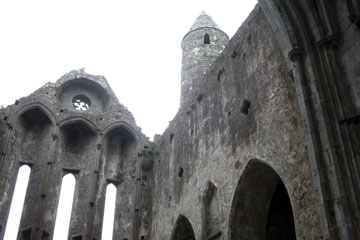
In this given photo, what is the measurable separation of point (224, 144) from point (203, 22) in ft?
27.4

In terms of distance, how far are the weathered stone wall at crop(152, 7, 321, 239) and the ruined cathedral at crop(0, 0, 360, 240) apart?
3cm

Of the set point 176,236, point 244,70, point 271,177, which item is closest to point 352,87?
point 271,177

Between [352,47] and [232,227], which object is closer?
[352,47]

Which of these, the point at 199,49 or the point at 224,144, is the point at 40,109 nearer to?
the point at 199,49

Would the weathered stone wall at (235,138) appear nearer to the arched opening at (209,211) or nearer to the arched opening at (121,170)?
the arched opening at (209,211)

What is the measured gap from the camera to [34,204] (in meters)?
12.2

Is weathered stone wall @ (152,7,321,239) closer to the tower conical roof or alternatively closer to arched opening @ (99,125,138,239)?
arched opening @ (99,125,138,239)

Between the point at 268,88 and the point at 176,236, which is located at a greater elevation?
the point at 268,88

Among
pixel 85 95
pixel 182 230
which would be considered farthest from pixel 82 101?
pixel 182 230

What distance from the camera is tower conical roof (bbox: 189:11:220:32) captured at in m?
16.3

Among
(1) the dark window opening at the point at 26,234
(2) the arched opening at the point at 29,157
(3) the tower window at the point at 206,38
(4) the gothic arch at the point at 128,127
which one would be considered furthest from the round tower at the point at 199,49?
(1) the dark window opening at the point at 26,234

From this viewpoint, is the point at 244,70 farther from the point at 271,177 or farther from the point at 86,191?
the point at 86,191

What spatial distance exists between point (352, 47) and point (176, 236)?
687 centimetres

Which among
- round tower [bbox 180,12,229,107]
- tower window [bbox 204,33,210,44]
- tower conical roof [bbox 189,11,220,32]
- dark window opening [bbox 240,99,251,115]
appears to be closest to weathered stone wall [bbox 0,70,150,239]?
round tower [bbox 180,12,229,107]
